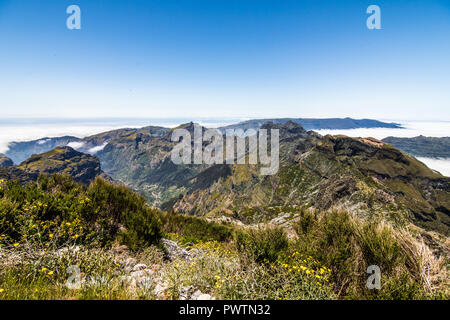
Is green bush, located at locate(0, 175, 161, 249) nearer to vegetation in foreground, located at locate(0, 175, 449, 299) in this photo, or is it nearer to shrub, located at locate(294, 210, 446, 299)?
vegetation in foreground, located at locate(0, 175, 449, 299)

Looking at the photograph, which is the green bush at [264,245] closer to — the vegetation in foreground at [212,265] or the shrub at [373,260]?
the vegetation in foreground at [212,265]

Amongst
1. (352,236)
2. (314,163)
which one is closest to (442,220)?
(314,163)

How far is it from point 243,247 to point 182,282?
2.31 metres

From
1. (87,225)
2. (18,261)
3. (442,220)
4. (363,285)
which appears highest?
(18,261)

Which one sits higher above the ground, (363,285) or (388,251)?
(388,251)

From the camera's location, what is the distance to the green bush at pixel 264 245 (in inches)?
217

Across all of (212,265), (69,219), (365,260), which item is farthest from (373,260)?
(69,219)

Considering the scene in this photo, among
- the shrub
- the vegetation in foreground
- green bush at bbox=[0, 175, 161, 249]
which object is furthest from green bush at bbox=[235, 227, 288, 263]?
green bush at bbox=[0, 175, 161, 249]

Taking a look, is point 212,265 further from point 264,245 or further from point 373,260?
point 373,260

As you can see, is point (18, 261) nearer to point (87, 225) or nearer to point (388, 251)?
point (87, 225)

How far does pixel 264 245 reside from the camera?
18.6ft

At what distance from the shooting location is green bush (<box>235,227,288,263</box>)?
550cm

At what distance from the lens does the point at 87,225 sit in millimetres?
7328
